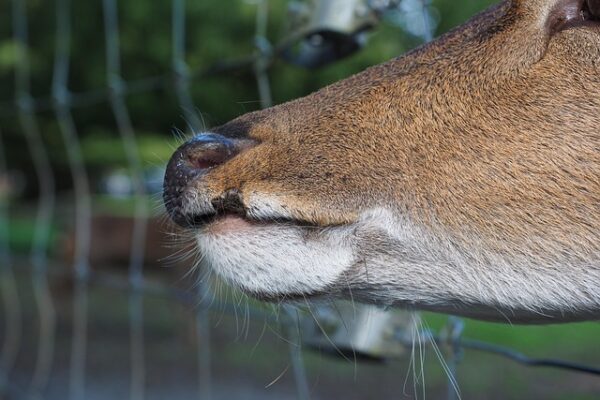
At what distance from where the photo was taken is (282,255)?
1488 mm

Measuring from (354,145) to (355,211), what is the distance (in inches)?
5.0

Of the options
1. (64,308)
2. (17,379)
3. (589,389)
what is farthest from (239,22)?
(589,389)

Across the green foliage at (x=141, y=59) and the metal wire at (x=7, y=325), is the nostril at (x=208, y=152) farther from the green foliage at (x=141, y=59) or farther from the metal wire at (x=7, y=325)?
the green foliage at (x=141, y=59)

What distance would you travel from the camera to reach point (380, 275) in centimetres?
150

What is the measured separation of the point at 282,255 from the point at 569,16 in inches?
23.7

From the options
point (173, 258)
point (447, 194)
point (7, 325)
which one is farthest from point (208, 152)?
point (7, 325)

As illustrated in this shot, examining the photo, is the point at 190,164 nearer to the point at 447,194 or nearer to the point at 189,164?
the point at 189,164

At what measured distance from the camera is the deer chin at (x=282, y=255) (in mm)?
1481

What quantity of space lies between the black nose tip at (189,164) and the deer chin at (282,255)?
0.33 ft

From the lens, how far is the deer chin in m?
1.48

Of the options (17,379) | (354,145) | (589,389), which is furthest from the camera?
(17,379)

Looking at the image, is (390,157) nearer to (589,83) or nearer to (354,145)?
(354,145)

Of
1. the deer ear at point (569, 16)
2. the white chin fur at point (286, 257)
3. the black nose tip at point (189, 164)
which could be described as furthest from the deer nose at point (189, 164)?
the deer ear at point (569, 16)

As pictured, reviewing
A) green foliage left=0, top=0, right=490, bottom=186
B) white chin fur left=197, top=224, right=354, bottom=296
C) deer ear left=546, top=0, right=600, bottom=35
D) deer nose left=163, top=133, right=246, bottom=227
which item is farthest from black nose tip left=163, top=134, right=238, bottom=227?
green foliage left=0, top=0, right=490, bottom=186
